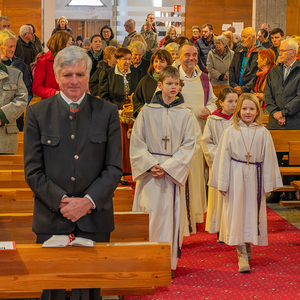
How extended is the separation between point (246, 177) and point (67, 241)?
7.29 feet

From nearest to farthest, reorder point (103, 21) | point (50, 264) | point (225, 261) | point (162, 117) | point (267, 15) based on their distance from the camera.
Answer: point (50, 264) → point (162, 117) → point (225, 261) → point (267, 15) → point (103, 21)

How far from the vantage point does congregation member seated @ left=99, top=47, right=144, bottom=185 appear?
19.7 feet

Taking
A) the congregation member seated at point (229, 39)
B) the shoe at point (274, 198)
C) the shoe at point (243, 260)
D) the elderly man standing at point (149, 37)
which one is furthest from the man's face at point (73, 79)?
the congregation member seated at point (229, 39)

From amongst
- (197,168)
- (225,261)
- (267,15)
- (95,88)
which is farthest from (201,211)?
(267,15)

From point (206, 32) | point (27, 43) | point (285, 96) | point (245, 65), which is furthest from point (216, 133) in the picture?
point (27, 43)

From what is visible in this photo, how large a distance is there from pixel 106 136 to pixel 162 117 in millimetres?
1582

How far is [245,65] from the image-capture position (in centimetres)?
793

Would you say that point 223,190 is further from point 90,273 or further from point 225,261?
point 90,273

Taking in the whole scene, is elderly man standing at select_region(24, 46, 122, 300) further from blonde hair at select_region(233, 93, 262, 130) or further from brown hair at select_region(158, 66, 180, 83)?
blonde hair at select_region(233, 93, 262, 130)

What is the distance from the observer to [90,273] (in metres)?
2.19

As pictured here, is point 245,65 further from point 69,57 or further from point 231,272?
point 69,57

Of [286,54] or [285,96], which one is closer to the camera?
[286,54]

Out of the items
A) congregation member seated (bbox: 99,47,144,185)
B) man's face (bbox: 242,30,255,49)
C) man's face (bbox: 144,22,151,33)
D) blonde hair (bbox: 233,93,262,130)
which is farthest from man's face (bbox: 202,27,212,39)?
blonde hair (bbox: 233,93,262,130)

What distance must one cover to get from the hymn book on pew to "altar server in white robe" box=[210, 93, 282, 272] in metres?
2.06
